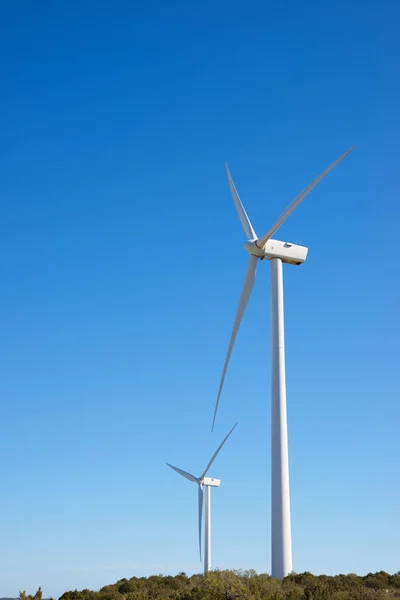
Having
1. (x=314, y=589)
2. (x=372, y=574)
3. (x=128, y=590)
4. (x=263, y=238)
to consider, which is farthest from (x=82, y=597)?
(x=263, y=238)

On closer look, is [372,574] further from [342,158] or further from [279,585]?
[342,158]

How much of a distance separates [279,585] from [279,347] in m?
12.2

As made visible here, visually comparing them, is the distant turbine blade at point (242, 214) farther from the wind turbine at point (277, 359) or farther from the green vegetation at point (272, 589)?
the green vegetation at point (272, 589)

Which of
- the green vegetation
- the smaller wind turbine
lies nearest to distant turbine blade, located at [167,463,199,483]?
the smaller wind turbine

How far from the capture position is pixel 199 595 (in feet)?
116

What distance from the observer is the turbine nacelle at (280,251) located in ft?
142

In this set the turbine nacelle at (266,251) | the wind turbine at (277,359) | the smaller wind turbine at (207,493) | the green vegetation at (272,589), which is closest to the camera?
the green vegetation at (272,589)

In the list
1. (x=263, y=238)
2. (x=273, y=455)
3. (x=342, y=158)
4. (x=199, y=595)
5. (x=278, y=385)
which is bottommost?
(x=199, y=595)

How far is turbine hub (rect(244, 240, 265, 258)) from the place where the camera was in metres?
43.3

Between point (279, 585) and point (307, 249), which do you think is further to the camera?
point (307, 249)

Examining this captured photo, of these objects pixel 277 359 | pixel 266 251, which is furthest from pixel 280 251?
pixel 277 359

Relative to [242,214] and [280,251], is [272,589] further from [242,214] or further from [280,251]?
[242,214]

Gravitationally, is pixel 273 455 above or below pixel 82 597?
above

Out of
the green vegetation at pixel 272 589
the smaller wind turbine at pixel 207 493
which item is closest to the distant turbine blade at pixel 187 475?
the smaller wind turbine at pixel 207 493
